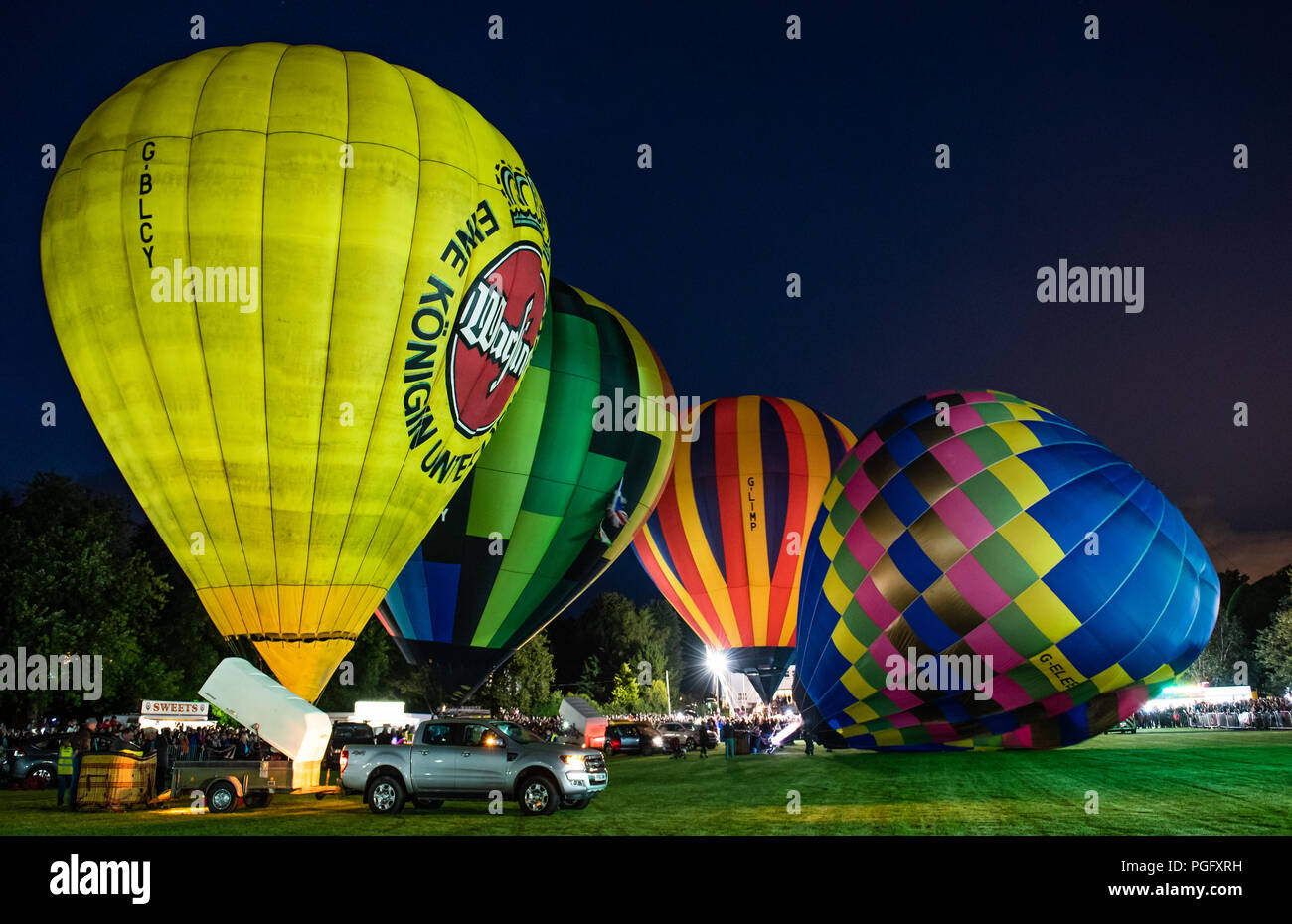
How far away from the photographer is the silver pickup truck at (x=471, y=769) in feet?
51.2

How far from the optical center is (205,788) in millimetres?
16969

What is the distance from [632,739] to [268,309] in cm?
2397

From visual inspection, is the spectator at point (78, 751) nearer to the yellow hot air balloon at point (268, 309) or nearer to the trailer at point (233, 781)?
the trailer at point (233, 781)

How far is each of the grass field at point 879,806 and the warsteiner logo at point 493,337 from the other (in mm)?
7475

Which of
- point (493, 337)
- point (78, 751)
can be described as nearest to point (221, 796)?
point (78, 751)

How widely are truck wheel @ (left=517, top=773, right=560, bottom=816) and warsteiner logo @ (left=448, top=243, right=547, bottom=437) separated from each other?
720 centimetres

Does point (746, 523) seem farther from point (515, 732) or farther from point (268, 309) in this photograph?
point (268, 309)

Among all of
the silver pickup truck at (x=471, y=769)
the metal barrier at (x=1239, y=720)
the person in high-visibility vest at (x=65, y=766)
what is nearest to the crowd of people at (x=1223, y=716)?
the metal barrier at (x=1239, y=720)

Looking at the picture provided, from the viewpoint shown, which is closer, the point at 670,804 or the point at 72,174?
the point at 670,804

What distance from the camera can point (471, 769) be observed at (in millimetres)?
15898

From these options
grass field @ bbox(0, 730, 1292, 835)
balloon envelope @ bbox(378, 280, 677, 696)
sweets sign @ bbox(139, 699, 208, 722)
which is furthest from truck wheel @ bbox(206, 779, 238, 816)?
sweets sign @ bbox(139, 699, 208, 722)
